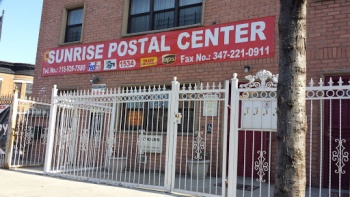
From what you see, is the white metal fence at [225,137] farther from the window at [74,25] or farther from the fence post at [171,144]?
the window at [74,25]

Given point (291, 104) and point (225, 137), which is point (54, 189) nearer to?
point (225, 137)

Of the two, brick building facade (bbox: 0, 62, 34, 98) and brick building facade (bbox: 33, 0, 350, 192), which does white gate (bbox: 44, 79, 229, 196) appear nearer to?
brick building facade (bbox: 33, 0, 350, 192)

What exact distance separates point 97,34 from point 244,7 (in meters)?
5.02

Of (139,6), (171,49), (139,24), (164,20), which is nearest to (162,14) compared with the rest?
(164,20)

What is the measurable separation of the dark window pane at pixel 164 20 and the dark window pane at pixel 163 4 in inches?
7.5

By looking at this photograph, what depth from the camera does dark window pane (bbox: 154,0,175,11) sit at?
1011cm

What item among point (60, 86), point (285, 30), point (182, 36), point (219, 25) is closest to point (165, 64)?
point (182, 36)

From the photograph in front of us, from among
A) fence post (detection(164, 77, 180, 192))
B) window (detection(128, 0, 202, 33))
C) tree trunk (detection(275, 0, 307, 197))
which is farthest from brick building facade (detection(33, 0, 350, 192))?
tree trunk (detection(275, 0, 307, 197))

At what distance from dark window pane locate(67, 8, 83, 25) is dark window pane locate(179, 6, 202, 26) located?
4.12m

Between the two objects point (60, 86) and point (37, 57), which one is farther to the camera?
point (37, 57)

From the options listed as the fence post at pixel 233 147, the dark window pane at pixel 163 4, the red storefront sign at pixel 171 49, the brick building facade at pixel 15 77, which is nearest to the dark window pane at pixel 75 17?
the red storefront sign at pixel 171 49

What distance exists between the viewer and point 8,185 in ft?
21.7

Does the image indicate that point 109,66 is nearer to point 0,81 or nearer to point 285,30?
point 285,30

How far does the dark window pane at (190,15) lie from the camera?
9469 millimetres
